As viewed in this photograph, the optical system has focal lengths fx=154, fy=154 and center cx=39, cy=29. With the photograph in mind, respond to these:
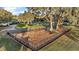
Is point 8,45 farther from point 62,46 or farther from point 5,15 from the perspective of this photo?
point 62,46

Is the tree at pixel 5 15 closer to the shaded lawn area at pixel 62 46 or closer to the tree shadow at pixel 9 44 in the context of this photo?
the tree shadow at pixel 9 44

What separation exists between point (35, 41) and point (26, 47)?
115 mm

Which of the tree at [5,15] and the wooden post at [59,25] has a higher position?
the tree at [5,15]

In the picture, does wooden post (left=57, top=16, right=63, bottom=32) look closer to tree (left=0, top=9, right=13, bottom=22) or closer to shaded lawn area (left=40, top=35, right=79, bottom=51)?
shaded lawn area (left=40, top=35, right=79, bottom=51)

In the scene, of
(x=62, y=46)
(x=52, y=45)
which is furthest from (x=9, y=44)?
(x=62, y=46)

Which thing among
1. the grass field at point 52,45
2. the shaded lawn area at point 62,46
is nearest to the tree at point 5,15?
the grass field at point 52,45

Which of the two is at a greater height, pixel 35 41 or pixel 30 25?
pixel 30 25

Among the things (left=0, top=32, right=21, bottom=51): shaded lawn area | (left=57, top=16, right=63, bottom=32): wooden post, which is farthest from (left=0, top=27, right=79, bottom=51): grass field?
(left=57, top=16, right=63, bottom=32): wooden post

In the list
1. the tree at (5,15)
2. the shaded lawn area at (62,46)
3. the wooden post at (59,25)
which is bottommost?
the shaded lawn area at (62,46)

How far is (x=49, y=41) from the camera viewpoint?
1.66 meters

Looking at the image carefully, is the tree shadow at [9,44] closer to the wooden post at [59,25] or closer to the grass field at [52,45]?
the grass field at [52,45]
